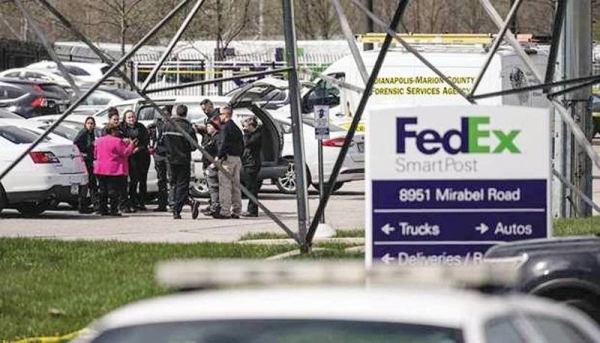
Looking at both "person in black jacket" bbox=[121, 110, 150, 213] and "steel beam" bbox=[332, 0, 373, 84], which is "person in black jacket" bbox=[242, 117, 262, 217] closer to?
"person in black jacket" bbox=[121, 110, 150, 213]

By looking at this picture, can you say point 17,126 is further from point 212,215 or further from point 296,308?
point 296,308

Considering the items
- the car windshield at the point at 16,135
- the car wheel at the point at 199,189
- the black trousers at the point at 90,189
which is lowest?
the car wheel at the point at 199,189

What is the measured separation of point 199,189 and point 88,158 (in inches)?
111

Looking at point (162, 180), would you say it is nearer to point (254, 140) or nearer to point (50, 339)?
point (254, 140)

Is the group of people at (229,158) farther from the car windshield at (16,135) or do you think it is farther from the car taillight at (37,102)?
the car taillight at (37,102)

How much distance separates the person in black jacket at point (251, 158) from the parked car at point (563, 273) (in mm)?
14674

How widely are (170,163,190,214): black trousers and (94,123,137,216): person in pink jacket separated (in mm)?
879

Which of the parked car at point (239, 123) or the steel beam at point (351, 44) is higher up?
the steel beam at point (351, 44)

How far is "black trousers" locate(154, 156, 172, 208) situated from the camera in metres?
25.8

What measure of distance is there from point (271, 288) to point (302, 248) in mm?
11551

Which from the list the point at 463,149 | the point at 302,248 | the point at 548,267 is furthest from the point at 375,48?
the point at 548,267

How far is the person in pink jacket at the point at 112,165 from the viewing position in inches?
974

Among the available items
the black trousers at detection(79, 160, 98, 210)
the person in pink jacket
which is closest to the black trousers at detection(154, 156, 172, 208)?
the person in pink jacket

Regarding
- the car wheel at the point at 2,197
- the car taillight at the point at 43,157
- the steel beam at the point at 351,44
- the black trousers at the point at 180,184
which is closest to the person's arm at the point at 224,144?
the black trousers at the point at 180,184
